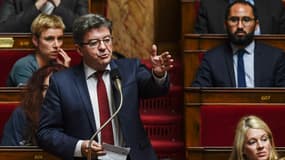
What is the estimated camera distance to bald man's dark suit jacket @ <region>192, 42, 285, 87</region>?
64.1 inches

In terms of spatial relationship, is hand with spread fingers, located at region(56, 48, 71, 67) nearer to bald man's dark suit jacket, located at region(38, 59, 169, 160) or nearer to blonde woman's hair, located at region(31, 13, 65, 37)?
blonde woman's hair, located at region(31, 13, 65, 37)

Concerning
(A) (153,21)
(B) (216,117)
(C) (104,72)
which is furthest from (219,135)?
(A) (153,21)

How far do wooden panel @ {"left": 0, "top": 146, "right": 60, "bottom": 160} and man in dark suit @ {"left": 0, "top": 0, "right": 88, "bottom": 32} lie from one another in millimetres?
479

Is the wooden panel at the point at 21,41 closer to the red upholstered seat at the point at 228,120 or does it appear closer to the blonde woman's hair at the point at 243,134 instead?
the red upholstered seat at the point at 228,120

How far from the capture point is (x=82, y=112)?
3.83ft

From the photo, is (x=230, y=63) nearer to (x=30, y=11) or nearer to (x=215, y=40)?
(x=215, y=40)

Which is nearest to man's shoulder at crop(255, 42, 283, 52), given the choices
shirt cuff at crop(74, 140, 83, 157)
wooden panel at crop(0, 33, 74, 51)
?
wooden panel at crop(0, 33, 74, 51)

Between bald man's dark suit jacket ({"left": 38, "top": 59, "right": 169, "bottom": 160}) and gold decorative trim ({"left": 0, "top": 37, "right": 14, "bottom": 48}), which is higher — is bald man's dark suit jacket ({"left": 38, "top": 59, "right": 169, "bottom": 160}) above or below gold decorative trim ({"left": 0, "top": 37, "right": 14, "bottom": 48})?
below

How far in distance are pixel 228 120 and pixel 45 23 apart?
0.40 m

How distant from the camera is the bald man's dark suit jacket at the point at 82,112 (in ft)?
3.82

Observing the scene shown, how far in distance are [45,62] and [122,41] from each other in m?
0.41

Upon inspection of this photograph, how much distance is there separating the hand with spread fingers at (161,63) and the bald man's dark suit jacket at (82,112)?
0.02m

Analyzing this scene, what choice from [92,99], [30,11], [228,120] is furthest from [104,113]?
[30,11]

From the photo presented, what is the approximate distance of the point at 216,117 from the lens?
58.4 inches
